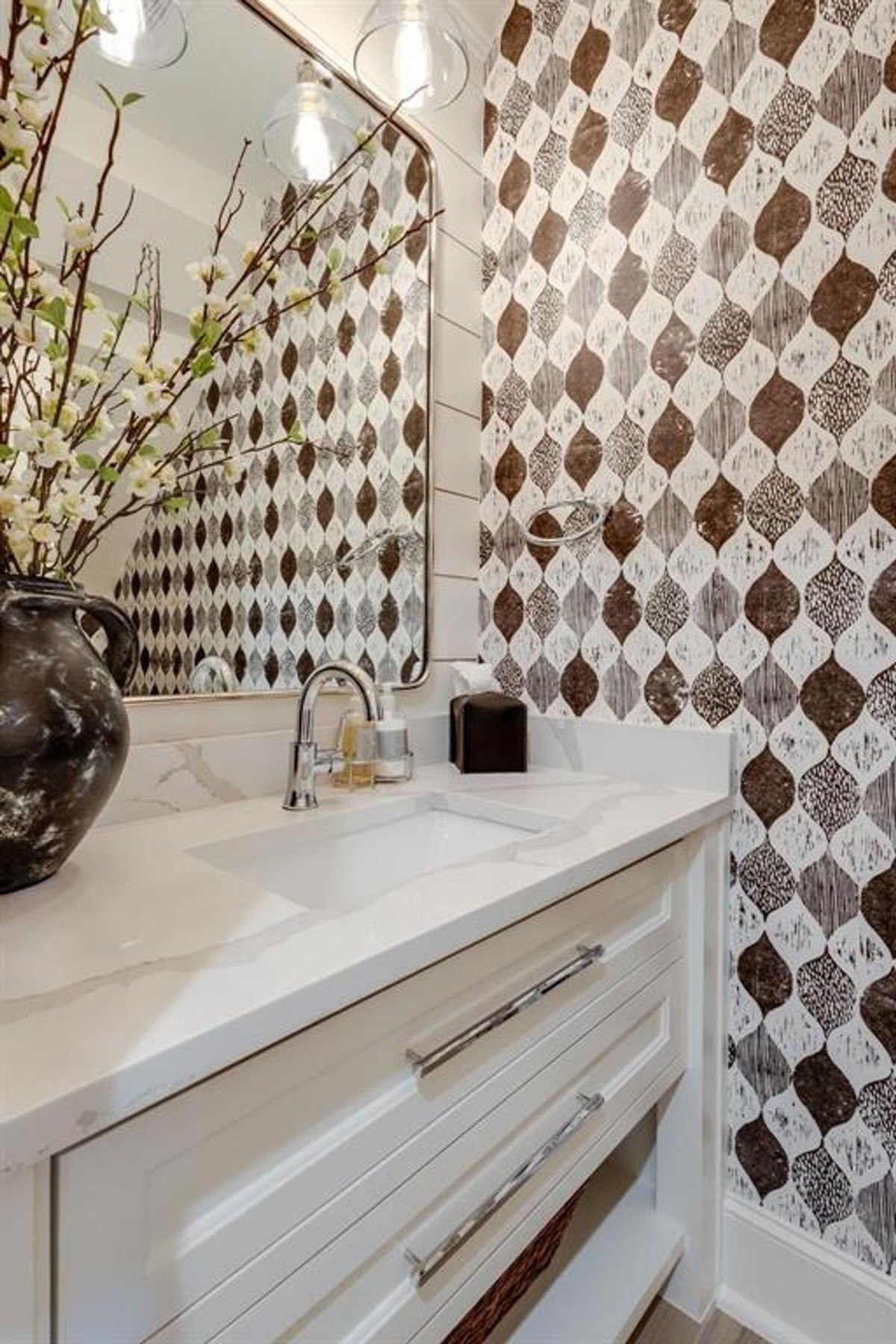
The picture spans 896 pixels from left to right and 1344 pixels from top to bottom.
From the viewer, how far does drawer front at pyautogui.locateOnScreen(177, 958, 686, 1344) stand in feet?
1.83

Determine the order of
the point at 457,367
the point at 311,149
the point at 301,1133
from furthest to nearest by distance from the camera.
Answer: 1. the point at 457,367
2. the point at 311,149
3. the point at 301,1133

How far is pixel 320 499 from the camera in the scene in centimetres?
124

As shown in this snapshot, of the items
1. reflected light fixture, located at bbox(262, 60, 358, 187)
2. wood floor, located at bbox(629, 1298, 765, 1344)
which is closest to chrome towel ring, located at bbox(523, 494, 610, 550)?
reflected light fixture, located at bbox(262, 60, 358, 187)

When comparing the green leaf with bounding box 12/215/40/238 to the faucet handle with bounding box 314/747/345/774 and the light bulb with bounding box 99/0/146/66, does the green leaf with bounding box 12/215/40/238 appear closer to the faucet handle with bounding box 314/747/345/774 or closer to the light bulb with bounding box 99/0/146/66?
the light bulb with bounding box 99/0/146/66

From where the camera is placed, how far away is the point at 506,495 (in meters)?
1.48

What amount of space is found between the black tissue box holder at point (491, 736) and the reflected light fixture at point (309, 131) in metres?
0.92

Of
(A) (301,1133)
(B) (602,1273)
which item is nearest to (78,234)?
(A) (301,1133)

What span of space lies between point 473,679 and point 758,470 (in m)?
0.61

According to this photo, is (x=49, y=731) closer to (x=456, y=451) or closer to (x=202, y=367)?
(x=202, y=367)

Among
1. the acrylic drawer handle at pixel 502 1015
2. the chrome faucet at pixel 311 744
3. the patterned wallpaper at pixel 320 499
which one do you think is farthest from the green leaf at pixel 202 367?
the acrylic drawer handle at pixel 502 1015

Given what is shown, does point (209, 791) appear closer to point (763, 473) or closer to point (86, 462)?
point (86, 462)

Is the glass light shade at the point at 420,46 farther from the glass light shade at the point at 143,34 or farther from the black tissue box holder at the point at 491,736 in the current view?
the black tissue box holder at the point at 491,736

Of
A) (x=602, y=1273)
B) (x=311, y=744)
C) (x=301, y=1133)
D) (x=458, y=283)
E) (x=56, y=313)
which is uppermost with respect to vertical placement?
(x=458, y=283)

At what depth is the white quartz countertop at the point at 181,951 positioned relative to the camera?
0.41 m
